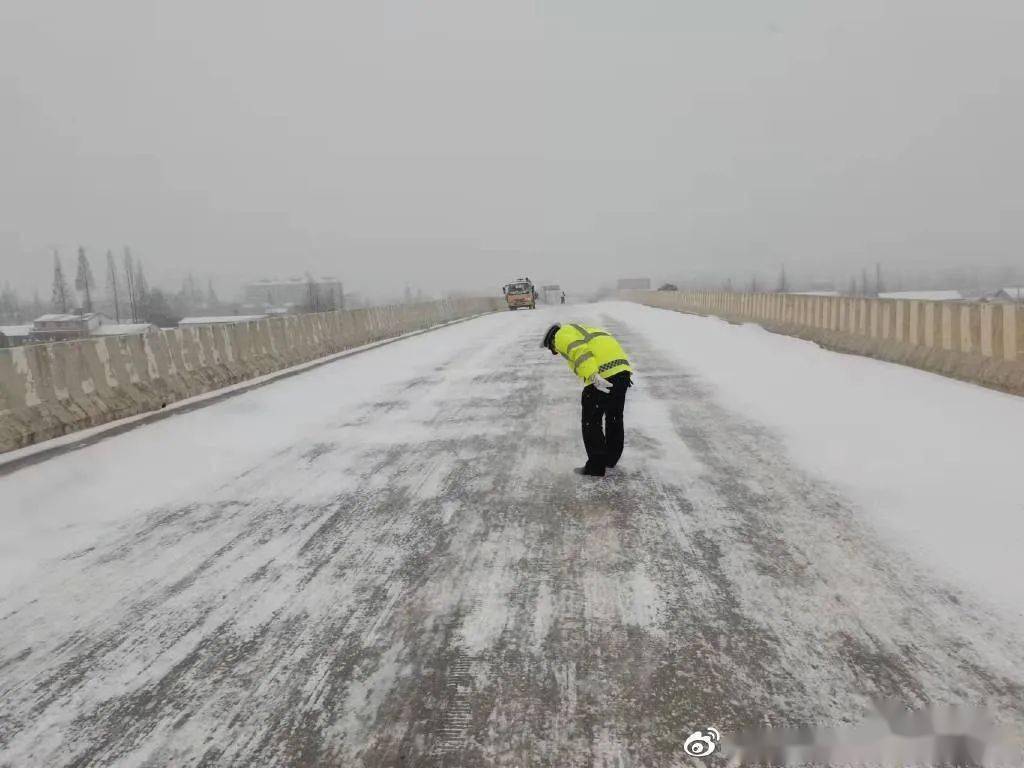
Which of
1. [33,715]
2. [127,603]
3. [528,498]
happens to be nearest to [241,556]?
[127,603]

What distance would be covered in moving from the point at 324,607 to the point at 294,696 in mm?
796

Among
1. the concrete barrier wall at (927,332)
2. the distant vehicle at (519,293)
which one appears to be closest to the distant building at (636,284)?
the distant vehicle at (519,293)

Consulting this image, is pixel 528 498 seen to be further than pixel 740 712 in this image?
Yes

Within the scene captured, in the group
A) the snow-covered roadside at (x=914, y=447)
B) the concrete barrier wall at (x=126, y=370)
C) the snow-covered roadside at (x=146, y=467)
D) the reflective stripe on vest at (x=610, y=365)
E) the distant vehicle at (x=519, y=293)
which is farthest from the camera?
the distant vehicle at (x=519, y=293)

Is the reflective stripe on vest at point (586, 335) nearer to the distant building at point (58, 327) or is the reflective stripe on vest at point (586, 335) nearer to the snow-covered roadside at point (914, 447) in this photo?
the snow-covered roadside at point (914, 447)

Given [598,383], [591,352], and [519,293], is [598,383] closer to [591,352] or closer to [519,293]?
[591,352]

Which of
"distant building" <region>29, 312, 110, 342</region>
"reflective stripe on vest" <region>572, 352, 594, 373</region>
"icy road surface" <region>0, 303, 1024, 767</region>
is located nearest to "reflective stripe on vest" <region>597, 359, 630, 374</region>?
"reflective stripe on vest" <region>572, 352, 594, 373</region>

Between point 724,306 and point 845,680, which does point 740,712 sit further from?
point 724,306

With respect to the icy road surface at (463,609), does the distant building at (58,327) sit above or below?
above

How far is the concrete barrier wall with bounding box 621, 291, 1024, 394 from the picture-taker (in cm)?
970

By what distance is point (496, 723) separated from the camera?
261cm

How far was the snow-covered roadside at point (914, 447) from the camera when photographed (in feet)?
13.9

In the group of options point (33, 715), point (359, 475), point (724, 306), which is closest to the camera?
point (33, 715)

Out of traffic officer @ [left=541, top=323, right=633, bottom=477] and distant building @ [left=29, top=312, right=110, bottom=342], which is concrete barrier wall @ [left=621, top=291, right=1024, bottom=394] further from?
distant building @ [left=29, top=312, right=110, bottom=342]
